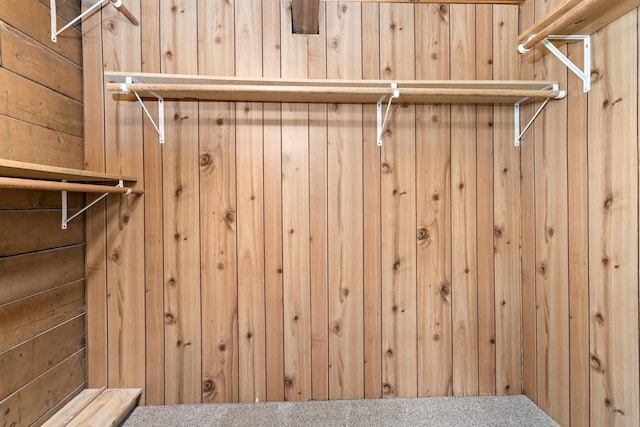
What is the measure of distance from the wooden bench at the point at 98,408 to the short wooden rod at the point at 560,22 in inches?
95.5

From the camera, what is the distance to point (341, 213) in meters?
1.69

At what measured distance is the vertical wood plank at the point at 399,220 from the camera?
1.69m

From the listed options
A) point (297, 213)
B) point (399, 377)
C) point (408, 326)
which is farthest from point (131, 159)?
point (399, 377)

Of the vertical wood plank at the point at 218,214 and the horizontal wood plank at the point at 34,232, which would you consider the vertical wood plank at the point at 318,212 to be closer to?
the vertical wood plank at the point at 218,214

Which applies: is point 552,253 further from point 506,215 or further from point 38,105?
point 38,105

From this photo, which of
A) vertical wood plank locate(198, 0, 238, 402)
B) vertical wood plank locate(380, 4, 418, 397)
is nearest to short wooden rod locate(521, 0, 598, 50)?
vertical wood plank locate(380, 4, 418, 397)

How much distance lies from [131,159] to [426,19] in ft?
5.60

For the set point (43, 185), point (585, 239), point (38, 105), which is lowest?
point (585, 239)

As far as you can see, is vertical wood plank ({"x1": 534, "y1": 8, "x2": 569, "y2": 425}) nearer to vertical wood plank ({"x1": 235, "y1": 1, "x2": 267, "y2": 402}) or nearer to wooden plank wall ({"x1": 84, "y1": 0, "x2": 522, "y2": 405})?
wooden plank wall ({"x1": 84, "y1": 0, "x2": 522, "y2": 405})

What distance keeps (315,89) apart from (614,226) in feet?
4.34

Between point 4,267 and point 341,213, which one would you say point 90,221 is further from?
point 341,213

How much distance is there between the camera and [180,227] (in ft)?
5.40

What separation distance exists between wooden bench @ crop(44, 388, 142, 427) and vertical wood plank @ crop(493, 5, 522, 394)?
1882mm

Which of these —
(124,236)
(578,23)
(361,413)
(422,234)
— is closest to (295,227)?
(422,234)
